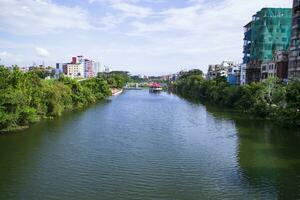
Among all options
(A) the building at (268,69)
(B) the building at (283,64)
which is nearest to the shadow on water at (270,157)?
(B) the building at (283,64)

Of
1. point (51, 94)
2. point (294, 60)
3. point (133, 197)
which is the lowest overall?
point (133, 197)

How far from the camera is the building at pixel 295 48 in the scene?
41156mm

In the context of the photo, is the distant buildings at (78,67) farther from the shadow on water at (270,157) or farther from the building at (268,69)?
the shadow on water at (270,157)

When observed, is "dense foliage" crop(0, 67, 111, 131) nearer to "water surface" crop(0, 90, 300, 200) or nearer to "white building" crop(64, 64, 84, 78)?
"water surface" crop(0, 90, 300, 200)

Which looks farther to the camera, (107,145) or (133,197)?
(107,145)

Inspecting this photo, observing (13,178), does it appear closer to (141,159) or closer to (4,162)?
(4,162)

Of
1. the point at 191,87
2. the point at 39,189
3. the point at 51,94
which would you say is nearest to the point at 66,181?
the point at 39,189

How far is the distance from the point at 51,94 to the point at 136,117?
353 inches

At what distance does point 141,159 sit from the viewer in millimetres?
20312

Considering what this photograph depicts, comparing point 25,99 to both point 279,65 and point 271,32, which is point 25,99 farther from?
point 271,32

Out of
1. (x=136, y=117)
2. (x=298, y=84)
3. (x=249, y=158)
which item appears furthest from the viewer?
(x=136, y=117)

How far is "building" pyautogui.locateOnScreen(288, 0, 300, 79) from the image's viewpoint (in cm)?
4116

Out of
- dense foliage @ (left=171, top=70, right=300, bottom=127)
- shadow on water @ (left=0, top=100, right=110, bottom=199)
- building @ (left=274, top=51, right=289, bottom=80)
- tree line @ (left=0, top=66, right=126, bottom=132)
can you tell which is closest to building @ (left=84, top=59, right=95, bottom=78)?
dense foliage @ (left=171, top=70, right=300, bottom=127)

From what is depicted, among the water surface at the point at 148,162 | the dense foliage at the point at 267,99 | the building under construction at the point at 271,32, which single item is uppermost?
the building under construction at the point at 271,32
